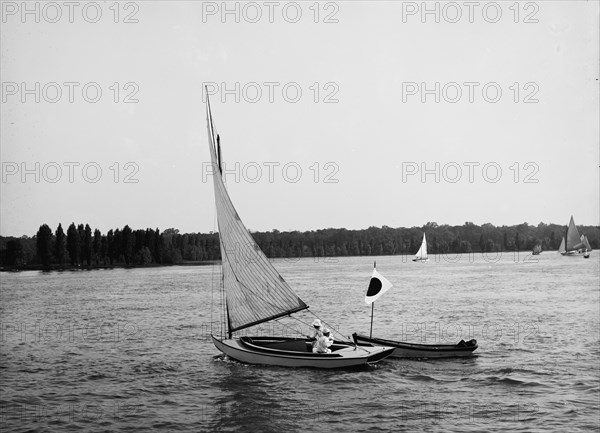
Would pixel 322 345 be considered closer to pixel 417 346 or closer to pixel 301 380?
pixel 301 380

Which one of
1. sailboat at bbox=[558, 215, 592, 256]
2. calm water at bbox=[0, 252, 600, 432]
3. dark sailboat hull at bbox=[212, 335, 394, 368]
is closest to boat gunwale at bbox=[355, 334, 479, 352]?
calm water at bbox=[0, 252, 600, 432]

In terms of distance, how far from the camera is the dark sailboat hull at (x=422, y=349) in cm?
3045

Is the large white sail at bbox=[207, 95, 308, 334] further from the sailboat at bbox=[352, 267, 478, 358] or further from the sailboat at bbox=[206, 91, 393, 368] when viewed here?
the sailboat at bbox=[352, 267, 478, 358]

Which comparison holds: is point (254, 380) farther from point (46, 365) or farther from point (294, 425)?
point (46, 365)

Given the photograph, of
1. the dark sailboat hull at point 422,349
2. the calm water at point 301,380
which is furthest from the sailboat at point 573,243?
the dark sailboat hull at point 422,349

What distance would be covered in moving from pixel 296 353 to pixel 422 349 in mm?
6582

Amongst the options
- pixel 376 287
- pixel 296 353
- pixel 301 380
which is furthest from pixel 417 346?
pixel 301 380

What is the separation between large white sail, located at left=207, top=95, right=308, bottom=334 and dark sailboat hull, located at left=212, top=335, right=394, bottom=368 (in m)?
1.24

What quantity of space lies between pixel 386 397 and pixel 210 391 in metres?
6.83

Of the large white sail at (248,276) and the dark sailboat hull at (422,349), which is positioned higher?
the large white sail at (248,276)

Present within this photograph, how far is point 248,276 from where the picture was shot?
29219 millimetres

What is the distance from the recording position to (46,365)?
32.5 metres

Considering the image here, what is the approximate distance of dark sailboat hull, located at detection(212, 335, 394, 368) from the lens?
27.1 metres

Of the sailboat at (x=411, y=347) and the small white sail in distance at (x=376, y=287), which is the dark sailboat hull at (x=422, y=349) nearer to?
the sailboat at (x=411, y=347)
